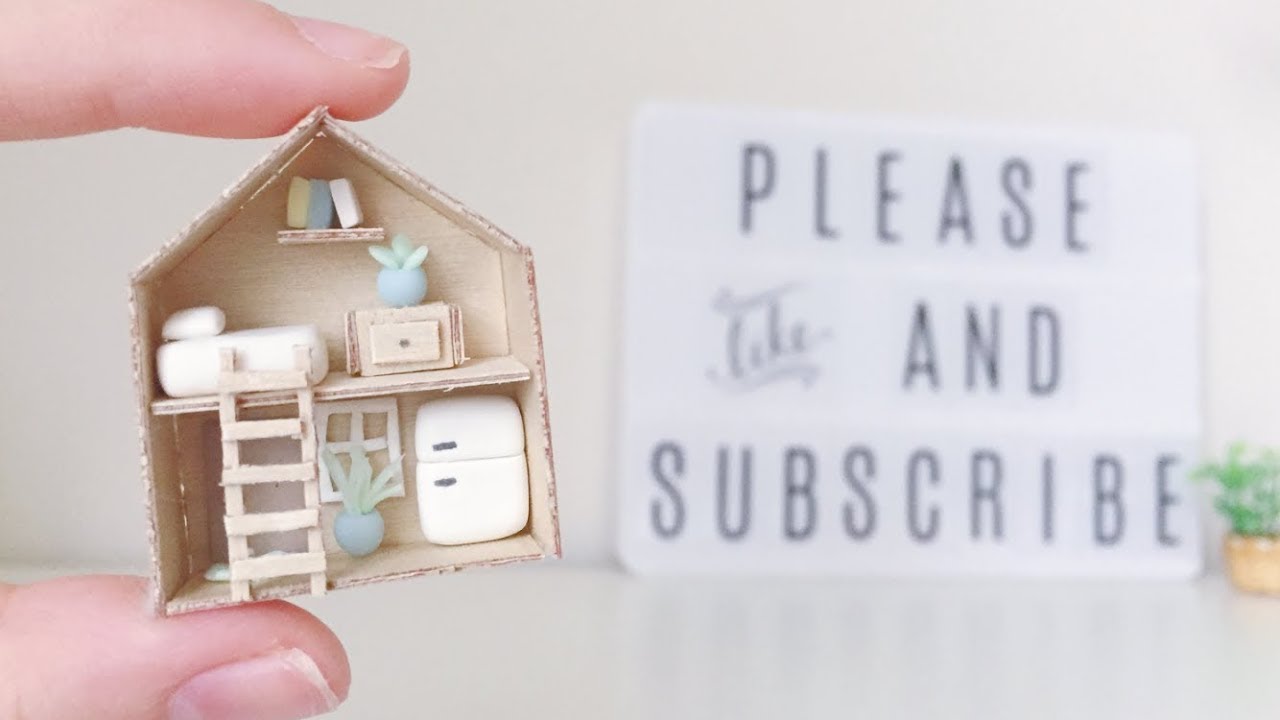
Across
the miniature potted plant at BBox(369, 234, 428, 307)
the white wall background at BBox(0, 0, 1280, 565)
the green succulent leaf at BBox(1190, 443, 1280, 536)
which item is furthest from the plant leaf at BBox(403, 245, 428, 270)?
the green succulent leaf at BBox(1190, 443, 1280, 536)

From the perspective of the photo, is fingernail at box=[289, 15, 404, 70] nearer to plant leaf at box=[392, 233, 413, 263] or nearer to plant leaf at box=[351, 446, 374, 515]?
plant leaf at box=[392, 233, 413, 263]

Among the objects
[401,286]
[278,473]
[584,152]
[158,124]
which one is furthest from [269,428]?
[584,152]

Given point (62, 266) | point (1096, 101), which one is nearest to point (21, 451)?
point (62, 266)

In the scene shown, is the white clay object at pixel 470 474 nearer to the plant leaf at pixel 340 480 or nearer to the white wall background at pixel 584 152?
the plant leaf at pixel 340 480

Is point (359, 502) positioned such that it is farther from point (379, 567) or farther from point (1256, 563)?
point (1256, 563)

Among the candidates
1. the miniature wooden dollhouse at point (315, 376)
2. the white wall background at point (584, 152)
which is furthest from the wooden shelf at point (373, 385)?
the white wall background at point (584, 152)

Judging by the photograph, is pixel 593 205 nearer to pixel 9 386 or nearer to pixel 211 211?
pixel 211 211
